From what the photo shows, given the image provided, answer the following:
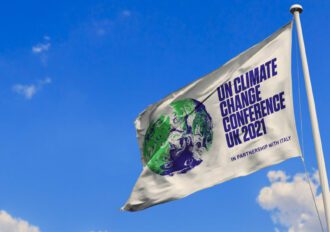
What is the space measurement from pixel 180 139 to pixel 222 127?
1.55 meters

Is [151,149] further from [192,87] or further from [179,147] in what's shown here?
[192,87]

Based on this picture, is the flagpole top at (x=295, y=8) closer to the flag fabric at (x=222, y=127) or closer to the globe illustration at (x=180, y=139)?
the flag fabric at (x=222, y=127)

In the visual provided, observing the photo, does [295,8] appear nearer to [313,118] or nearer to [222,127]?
[313,118]

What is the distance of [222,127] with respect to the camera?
14.8 metres

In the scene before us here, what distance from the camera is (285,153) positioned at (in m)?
13.0

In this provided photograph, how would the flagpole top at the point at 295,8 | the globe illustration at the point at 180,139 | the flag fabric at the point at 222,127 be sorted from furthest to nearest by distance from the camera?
the globe illustration at the point at 180,139 → the flagpole top at the point at 295,8 → the flag fabric at the point at 222,127

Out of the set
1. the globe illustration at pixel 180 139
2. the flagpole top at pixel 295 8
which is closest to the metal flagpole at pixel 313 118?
the flagpole top at pixel 295 8

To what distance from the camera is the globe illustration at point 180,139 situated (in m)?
15.3

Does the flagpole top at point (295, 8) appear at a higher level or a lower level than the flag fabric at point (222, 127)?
higher

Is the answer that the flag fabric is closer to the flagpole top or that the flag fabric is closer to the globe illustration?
the globe illustration

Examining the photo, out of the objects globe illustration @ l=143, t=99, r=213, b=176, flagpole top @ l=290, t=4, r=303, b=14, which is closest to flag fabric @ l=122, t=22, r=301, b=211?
globe illustration @ l=143, t=99, r=213, b=176

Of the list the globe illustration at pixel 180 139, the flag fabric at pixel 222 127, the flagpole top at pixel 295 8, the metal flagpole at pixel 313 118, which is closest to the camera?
the metal flagpole at pixel 313 118

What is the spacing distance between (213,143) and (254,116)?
1.60 meters

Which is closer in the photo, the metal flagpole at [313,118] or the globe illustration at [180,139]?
the metal flagpole at [313,118]
